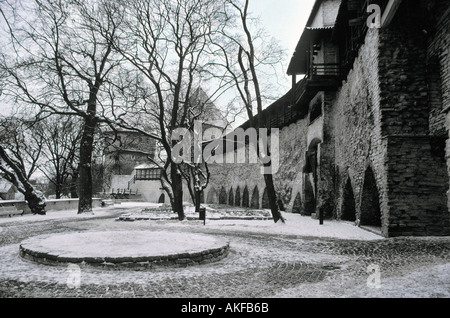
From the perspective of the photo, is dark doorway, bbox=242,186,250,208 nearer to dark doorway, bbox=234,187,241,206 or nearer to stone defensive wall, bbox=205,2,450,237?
dark doorway, bbox=234,187,241,206

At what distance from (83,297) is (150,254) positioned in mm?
1715

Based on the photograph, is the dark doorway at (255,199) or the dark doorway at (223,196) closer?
the dark doorway at (255,199)

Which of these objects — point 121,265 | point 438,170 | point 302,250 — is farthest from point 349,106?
point 121,265

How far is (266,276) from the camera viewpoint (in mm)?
5141

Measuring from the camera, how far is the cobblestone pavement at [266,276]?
4.22 metres

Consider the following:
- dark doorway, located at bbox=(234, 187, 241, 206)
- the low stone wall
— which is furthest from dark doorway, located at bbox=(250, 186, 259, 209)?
the low stone wall

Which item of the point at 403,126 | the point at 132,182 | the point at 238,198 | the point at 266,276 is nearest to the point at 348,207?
the point at 403,126

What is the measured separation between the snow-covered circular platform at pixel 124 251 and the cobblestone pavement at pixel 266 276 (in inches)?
7.5

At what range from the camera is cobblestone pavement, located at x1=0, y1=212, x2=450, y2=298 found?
4223mm

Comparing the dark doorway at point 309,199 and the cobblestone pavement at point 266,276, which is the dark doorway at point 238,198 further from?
the cobblestone pavement at point 266,276

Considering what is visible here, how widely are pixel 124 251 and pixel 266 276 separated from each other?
8.24 ft

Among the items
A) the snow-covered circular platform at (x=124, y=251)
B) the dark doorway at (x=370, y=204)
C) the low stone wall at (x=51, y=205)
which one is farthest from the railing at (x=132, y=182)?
the snow-covered circular platform at (x=124, y=251)

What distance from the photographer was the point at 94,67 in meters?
17.5
